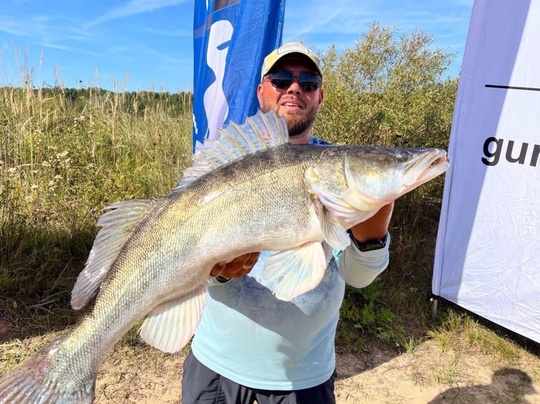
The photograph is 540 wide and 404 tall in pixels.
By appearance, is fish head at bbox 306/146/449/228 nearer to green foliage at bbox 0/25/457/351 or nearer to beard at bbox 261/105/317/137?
beard at bbox 261/105/317/137

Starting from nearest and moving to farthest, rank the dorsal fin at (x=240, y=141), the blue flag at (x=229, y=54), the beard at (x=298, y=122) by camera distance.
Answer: the dorsal fin at (x=240, y=141) < the beard at (x=298, y=122) < the blue flag at (x=229, y=54)

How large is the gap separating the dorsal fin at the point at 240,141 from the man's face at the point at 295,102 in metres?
0.60

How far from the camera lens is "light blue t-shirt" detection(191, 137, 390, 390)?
1776mm

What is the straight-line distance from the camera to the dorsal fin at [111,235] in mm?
1576

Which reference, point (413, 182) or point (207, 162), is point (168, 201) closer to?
point (207, 162)

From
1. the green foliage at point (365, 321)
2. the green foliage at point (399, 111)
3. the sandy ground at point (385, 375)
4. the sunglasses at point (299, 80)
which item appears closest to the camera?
the sunglasses at point (299, 80)

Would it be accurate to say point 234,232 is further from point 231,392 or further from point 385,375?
point 385,375

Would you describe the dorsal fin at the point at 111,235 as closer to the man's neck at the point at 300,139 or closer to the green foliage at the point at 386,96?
the man's neck at the point at 300,139

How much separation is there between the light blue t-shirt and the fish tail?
59cm

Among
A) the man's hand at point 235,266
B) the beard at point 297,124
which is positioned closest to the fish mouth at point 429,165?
the man's hand at point 235,266

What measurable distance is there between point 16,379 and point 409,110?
4.63m

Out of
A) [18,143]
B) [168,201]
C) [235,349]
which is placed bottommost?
[235,349]

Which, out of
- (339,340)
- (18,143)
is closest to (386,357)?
(339,340)

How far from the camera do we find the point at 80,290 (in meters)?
1.55
